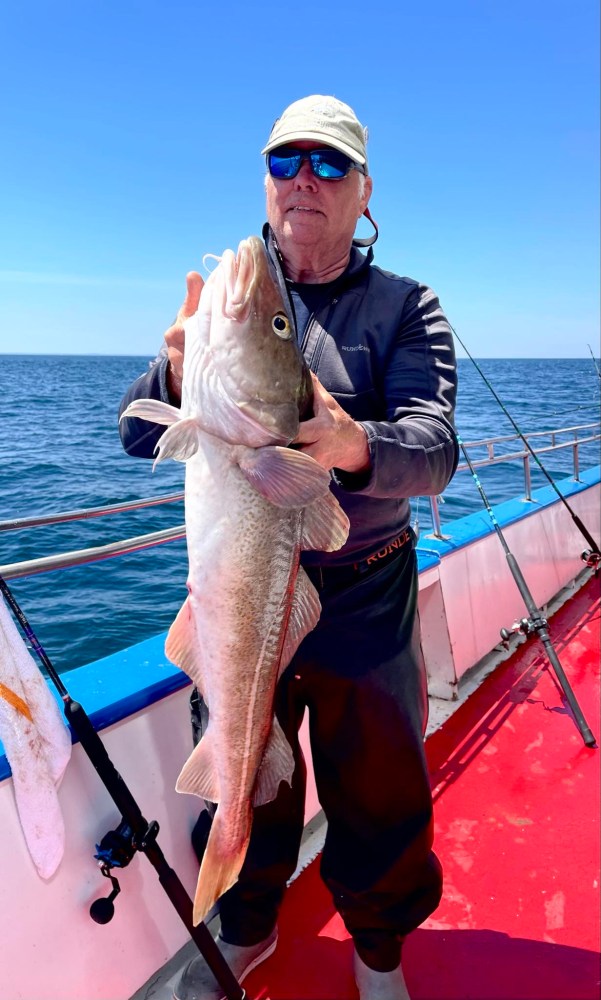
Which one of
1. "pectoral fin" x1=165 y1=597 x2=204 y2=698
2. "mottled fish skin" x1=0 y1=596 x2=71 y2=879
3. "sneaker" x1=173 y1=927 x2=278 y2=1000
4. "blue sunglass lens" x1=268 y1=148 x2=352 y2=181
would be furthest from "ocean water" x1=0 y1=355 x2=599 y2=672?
"sneaker" x1=173 y1=927 x2=278 y2=1000

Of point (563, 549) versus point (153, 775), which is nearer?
point (153, 775)

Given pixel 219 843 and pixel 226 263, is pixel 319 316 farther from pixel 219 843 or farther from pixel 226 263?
pixel 219 843

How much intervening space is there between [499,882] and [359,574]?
171 centimetres

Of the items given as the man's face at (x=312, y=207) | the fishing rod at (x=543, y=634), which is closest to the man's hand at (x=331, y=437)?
the man's face at (x=312, y=207)

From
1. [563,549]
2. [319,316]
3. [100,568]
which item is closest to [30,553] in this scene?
[100,568]

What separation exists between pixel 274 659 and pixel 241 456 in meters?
0.58

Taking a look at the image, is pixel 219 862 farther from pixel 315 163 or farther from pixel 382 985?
pixel 315 163

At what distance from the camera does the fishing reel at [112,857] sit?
2.08m

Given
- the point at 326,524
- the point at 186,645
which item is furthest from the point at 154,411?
the point at 186,645

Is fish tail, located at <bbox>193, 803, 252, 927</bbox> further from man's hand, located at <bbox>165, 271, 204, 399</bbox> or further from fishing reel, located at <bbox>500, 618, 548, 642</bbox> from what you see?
fishing reel, located at <bbox>500, 618, 548, 642</bbox>

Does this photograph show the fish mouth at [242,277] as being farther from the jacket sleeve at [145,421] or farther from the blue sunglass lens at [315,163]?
the blue sunglass lens at [315,163]

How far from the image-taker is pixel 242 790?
181cm

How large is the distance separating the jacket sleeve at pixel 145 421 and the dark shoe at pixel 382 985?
1.93 meters

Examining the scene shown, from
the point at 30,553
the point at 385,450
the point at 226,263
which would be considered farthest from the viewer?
the point at 30,553
